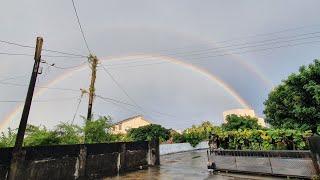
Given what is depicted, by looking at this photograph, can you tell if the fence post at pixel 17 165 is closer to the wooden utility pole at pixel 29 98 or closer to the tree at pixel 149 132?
the wooden utility pole at pixel 29 98

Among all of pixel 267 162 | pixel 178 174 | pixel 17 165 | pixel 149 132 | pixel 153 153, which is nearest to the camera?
pixel 17 165

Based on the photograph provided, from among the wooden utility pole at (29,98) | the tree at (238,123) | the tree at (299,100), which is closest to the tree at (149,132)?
the tree at (238,123)

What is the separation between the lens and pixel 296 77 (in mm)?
21609

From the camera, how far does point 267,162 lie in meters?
13.0

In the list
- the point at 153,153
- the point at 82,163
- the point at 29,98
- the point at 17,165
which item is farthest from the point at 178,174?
the point at 29,98

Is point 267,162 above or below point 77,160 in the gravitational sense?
below

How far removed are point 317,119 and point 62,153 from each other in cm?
1955

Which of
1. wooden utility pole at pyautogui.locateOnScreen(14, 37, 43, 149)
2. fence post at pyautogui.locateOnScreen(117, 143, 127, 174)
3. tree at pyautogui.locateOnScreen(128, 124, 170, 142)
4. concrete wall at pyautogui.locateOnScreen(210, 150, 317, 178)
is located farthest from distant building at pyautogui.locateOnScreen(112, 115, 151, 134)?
wooden utility pole at pyautogui.locateOnScreen(14, 37, 43, 149)

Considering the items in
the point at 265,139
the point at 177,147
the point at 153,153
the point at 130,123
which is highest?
the point at 130,123

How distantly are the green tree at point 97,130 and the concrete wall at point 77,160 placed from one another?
2524mm

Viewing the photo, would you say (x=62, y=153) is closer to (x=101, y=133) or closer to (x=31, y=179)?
(x=31, y=179)

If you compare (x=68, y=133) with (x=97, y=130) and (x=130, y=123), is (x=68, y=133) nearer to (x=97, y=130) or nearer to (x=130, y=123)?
(x=97, y=130)

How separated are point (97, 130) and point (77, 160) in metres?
5.20

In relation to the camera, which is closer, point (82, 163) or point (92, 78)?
point (82, 163)
